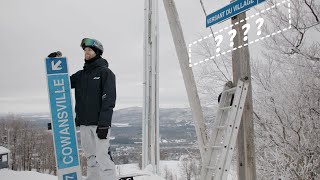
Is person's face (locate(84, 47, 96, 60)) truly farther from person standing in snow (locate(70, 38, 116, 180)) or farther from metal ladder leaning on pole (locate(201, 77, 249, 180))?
metal ladder leaning on pole (locate(201, 77, 249, 180))

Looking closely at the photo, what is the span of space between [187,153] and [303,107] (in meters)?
8.42

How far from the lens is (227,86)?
4.22 metres

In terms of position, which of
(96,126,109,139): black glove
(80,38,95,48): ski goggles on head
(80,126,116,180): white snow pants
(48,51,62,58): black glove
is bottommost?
(80,126,116,180): white snow pants

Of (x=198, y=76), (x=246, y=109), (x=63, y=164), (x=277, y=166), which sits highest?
(x=198, y=76)

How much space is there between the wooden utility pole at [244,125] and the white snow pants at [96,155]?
4.95 feet

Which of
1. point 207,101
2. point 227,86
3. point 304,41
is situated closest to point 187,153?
point 207,101

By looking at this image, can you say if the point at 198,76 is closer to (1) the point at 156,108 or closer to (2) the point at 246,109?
(1) the point at 156,108

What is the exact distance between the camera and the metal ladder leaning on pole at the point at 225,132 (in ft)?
12.3

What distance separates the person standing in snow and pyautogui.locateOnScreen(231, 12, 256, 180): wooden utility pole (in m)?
1.49

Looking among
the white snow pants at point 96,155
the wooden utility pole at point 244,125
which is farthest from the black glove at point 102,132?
the wooden utility pole at point 244,125

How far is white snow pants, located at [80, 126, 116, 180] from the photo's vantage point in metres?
3.54

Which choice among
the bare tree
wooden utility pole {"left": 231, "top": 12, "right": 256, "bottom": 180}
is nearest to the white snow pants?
wooden utility pole {"left": 231, "top": 12, "right": 256, "bottom": 180}

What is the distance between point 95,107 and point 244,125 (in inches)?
68.8

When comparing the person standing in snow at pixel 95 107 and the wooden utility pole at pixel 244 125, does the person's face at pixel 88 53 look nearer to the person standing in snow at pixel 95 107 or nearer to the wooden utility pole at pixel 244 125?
the person standing in snow at pixel 95 107
